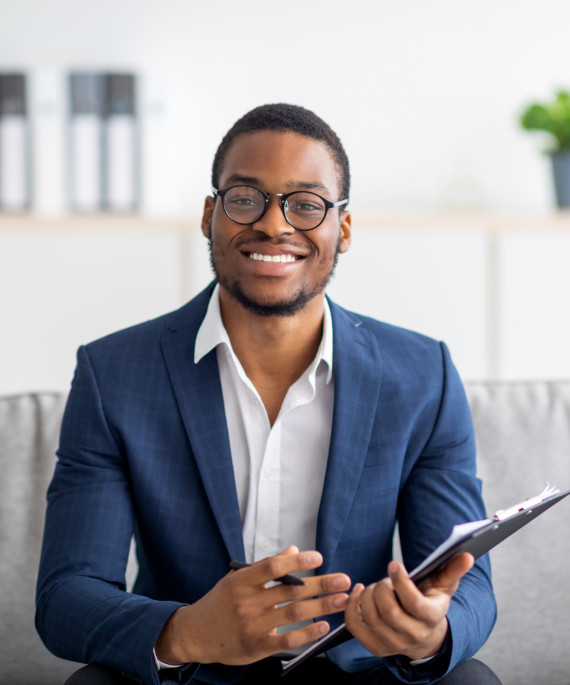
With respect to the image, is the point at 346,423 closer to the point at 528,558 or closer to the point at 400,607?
the point at 400,607

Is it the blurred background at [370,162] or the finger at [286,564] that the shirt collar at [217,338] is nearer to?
the finger at [286,564]

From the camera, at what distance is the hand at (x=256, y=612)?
3.17ft

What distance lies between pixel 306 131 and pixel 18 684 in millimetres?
992

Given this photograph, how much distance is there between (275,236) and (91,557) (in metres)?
0.50

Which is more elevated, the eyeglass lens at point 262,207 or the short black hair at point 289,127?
the short black hair at point 289,127

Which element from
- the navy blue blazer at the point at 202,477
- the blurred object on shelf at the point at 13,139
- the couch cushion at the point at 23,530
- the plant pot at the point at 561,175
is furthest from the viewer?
the plant pot at the point at 561,175

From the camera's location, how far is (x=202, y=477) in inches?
47.2

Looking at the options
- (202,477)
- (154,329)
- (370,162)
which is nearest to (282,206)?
(154,329)

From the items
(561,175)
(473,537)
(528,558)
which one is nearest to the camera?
(473,537)

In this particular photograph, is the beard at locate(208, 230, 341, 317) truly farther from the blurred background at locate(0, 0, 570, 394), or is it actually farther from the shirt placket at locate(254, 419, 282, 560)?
the blurred background at locate(0, 0, 570, 394)

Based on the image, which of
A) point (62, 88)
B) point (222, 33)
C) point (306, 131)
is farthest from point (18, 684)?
point (222, 33)

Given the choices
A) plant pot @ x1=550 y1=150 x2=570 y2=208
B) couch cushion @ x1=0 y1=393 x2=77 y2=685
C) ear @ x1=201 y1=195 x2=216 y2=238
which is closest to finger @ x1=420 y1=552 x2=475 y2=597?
ear @ x1=201 y1=195 x2=216 y2=238

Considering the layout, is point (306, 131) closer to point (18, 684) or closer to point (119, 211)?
point (18, 684)

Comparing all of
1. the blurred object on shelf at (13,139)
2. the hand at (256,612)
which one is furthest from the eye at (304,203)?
the blurred object on shelf at (13,139)
